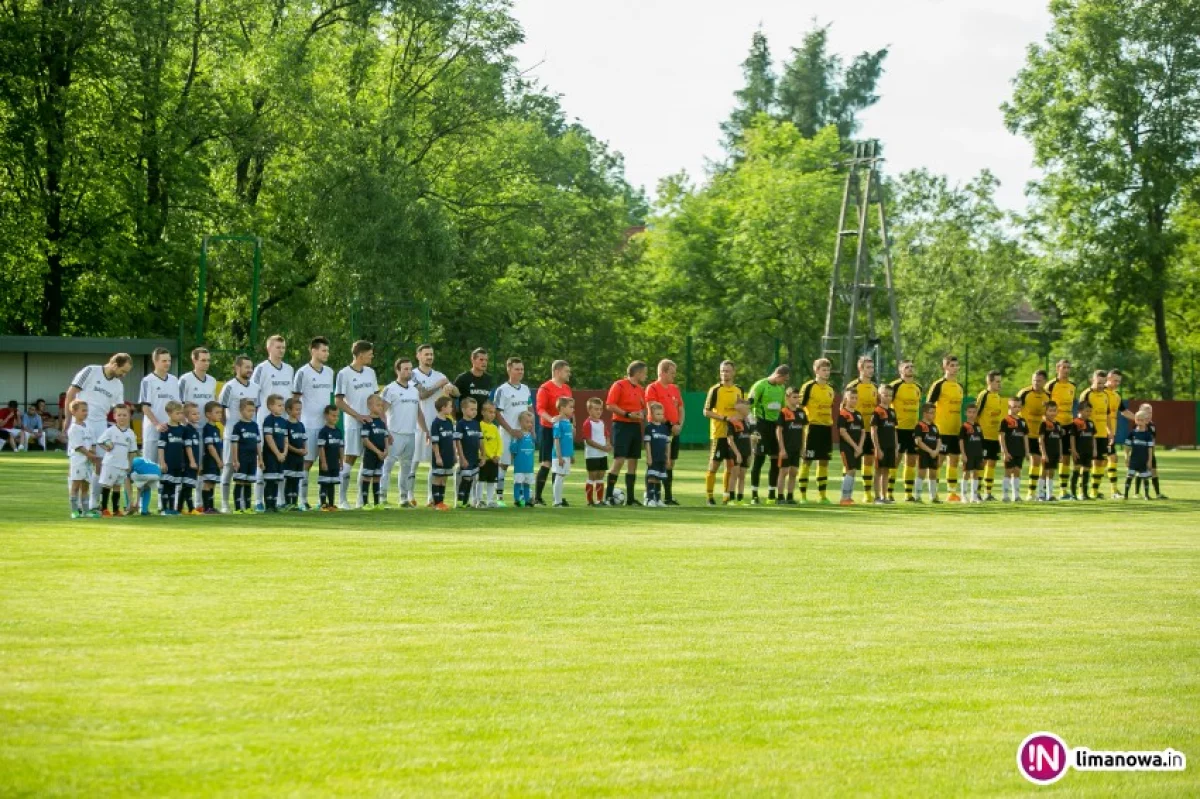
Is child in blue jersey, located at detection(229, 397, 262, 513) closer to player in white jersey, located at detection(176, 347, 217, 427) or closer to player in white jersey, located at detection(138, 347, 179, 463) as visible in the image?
player in white jersey, located at detection(176, 347, 217, 427)

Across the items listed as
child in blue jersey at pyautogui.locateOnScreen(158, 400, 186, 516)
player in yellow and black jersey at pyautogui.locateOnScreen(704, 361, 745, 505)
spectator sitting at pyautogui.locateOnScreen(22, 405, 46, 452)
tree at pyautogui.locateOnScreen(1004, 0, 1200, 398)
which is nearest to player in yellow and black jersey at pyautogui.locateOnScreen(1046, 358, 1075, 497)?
player in yellow and black jersey at pyautogui.locateOnScreen(704, 361, 745, 505)

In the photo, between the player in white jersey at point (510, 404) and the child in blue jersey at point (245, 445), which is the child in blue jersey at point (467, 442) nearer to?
the player in white jersey at point (510, 404)

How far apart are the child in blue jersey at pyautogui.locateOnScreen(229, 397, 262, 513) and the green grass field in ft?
13.2

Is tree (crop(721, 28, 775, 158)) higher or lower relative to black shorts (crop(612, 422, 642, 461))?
higher

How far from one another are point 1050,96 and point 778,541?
48814 millimetres

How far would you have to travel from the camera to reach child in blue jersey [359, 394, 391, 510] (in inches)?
766

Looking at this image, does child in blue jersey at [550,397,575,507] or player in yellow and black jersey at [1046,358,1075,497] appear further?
player in yellow and black jersey at [1046,358,1075,497]

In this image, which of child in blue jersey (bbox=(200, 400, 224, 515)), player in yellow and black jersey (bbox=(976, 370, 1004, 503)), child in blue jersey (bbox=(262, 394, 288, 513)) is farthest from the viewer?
player in yellow and black jersey (bbox=(976, 370, 1004, 503))

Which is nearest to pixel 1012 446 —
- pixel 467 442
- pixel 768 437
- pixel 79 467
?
pixel 768 437

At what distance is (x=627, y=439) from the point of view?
68.9 feet

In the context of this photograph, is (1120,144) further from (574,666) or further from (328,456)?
(574,666)

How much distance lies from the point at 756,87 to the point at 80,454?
218ft

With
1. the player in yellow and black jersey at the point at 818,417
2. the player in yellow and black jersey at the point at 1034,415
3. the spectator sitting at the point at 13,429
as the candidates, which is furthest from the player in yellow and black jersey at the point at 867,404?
the spectator sitting at the point at 13,429

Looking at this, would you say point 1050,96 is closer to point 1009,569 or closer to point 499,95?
point 499,95
